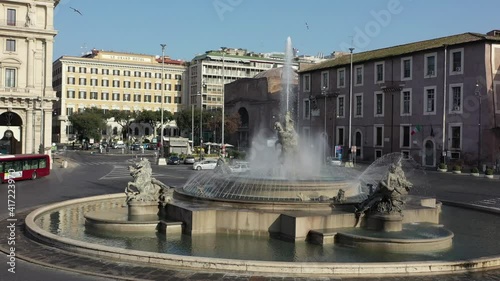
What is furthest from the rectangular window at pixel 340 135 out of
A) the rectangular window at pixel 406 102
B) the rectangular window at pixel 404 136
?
the rectangular window at pixel 406 102

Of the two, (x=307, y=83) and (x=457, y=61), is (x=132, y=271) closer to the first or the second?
(x=457, y=61)

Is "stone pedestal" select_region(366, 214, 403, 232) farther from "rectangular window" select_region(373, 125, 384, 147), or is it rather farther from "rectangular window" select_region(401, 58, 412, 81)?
"rectangular window" select_region(373, 125, 384, 147)

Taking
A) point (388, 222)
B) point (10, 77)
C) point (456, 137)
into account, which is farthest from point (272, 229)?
point (10, 77)

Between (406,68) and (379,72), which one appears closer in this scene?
(406,68)

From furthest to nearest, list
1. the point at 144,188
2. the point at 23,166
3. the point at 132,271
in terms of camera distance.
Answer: the point at 23,166, the point at 144,188, the point at 132,271

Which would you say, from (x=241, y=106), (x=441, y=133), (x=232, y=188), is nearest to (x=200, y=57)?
(x=241, y=106)

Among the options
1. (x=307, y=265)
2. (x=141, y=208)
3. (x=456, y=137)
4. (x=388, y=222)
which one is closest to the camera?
(x=307, y=265)

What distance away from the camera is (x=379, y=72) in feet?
204

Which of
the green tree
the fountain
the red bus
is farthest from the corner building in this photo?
the green tree

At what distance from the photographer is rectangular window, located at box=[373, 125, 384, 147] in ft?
200

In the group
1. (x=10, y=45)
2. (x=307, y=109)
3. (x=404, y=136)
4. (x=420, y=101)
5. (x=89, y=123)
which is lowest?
(x=404, y=136)

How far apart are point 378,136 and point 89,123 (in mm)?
62758

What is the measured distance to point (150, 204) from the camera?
17125 millimetres

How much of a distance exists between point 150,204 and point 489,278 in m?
10.7
